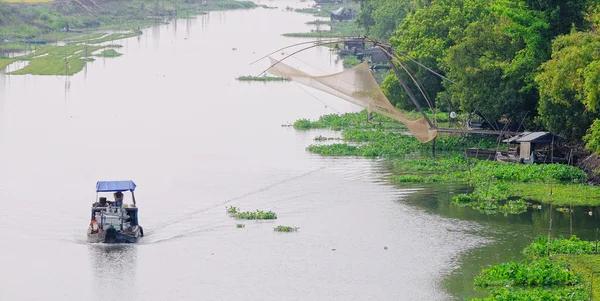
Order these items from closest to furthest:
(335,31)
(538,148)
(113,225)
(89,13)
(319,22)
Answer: (113,225), (538,148), (335,31), (89,13), (319,22)

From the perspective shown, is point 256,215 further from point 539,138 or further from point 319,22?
point 319,22

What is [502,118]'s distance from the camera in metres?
39.4

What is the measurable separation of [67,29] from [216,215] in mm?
63238

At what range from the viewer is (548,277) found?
2128cm

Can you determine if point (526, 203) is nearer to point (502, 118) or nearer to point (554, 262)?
point (554, 262)

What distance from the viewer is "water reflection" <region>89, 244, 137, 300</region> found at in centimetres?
2170

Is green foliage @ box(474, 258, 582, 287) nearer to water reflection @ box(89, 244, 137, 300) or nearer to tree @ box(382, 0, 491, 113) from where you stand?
water reflection @ box(89, 244, 137, 300)

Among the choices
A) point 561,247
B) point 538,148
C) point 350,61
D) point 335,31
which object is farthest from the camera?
point 335,31

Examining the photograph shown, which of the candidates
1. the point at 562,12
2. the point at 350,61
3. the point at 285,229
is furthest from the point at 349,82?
the point at 350,61

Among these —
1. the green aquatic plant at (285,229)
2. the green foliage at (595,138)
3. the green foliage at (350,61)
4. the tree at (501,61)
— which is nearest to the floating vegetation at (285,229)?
the green aquatic plant at (285,229)

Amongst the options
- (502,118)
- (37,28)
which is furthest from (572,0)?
(37,28)

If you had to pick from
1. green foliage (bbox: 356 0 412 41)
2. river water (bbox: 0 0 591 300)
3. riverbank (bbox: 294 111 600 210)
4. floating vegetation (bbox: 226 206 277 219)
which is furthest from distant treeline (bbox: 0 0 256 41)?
floating vegetation (bbox: 226 206 277 219)

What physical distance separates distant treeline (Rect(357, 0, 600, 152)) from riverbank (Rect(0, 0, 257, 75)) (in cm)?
2978

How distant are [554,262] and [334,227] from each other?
6543mm
